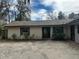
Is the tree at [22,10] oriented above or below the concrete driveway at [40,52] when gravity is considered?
above

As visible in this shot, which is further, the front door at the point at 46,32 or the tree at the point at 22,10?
the tree at the point at 22,10

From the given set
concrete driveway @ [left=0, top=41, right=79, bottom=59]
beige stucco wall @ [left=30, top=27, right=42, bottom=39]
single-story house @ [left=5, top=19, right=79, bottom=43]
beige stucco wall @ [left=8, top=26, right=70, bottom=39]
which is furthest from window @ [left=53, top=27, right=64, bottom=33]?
concrete driveway @ [left=0, top=41, right=79, bottom=59]

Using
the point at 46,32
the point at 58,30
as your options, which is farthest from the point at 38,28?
the point at 58,30

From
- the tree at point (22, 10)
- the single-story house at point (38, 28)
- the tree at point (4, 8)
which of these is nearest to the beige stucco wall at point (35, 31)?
the single-story house at point (38, 28)

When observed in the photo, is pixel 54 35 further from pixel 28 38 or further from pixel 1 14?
pixel 1 14

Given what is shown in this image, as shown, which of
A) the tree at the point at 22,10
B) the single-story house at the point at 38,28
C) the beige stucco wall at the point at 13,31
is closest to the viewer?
the single-story house at the point at 38,28

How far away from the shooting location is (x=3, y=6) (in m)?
38.1

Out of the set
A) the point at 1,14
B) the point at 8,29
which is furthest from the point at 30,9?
the point at 8,29

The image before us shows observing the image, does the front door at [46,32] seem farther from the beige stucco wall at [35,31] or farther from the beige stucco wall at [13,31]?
the beige stucco wall at [13,31]

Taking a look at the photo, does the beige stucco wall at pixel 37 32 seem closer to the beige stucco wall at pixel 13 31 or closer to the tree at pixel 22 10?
the beige stucco wall at pixel 13 31

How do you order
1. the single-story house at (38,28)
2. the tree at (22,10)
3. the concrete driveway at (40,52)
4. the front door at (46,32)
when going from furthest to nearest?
the tree at (22,10) < the front door at (46,32) < the single-story house at (38,28) < the concrete driveway at (40,52)

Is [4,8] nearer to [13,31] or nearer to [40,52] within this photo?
[13,31]

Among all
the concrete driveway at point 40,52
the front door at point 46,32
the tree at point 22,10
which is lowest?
the concrete driveway at point 40,52

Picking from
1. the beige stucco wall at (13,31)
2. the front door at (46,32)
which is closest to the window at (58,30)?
the front door at (46,32)
